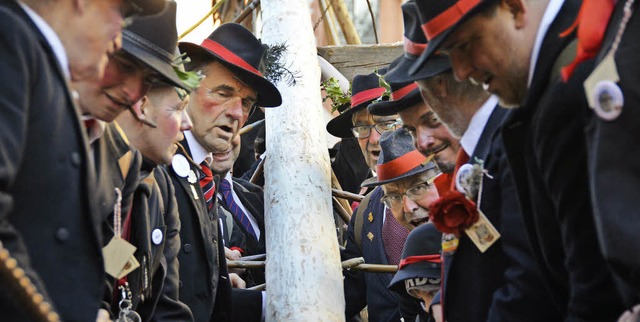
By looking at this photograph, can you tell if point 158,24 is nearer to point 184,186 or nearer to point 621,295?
point 184,186

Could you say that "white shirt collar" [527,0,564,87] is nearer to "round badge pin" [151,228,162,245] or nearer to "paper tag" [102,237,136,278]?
"paper tag" [102,237,136,278]

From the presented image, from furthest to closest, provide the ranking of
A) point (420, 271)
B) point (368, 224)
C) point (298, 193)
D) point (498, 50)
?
point (368, 224) → point (298, 193) → point (420, 271) → point (498, 50)

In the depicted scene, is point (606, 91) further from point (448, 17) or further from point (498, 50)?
point (448, 17)

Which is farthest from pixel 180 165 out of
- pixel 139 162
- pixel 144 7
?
pixel 144 7

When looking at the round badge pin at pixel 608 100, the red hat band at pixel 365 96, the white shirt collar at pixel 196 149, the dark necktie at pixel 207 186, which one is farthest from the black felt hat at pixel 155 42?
the red hat band at pixel 365 96

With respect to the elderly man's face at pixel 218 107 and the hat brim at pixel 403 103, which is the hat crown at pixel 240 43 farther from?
the hat brim at pixel 403 103

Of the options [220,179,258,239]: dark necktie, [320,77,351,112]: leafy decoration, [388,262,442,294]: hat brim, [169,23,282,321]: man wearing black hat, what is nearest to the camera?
[388,262,442,294]: hat brim

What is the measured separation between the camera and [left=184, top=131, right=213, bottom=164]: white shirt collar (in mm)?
6883

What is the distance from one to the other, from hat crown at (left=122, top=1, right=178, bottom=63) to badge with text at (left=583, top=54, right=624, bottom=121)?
5.61 feet

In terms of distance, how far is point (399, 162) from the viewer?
6910mm

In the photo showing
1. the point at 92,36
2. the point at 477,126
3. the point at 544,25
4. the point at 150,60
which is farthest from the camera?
the point at 477,126

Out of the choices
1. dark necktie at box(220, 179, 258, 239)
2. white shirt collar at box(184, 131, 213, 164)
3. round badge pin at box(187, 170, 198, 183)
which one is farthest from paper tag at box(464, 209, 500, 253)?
dark necktie at box(220, 179, 258, 239)

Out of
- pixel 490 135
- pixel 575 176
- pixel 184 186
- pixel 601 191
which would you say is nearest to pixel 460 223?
pixel 490 135

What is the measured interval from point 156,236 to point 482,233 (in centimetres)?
154
